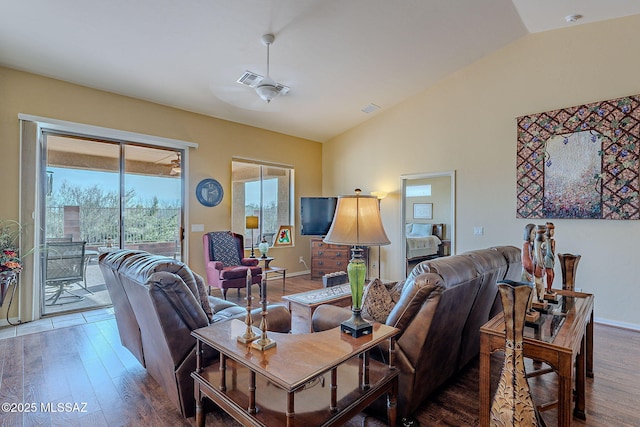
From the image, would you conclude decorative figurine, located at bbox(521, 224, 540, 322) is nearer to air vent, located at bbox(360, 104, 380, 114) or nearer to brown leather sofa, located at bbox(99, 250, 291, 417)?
brown leather sofa, located at bbox(99, 250, 291, 417)

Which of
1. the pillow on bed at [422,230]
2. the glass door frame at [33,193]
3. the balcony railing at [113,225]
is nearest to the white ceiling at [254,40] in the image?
the glass door frame at [33,193]

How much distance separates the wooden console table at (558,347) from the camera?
1536 mm

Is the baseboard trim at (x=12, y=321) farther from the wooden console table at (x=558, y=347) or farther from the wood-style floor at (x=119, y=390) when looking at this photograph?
the wooden console table at (x=558, y=347)

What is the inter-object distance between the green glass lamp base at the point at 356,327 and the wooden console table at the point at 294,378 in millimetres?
32

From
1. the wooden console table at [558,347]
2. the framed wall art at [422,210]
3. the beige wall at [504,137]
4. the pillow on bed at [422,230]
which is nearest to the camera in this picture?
the wooden console table at [558,347]

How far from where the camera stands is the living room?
12.5ft

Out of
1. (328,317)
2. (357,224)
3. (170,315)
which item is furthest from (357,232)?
(170,315)

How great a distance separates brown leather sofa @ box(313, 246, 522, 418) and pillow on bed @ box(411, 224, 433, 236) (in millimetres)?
6575

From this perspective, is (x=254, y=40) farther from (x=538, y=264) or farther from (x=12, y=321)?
(x=12, y=321)

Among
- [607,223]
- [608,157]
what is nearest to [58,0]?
[608,157]

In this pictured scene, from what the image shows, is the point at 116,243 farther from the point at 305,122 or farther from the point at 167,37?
the point at 305,122

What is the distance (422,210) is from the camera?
942 centimetres

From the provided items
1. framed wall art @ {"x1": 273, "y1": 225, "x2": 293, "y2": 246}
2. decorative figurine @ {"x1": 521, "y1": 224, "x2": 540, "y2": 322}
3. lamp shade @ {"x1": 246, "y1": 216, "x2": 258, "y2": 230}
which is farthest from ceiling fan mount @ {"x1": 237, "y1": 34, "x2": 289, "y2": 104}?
decorative figurine @ {"x1": 521, "y1": 224, "x2": 540, "y2": 322}

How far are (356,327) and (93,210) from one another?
4.34 meters
